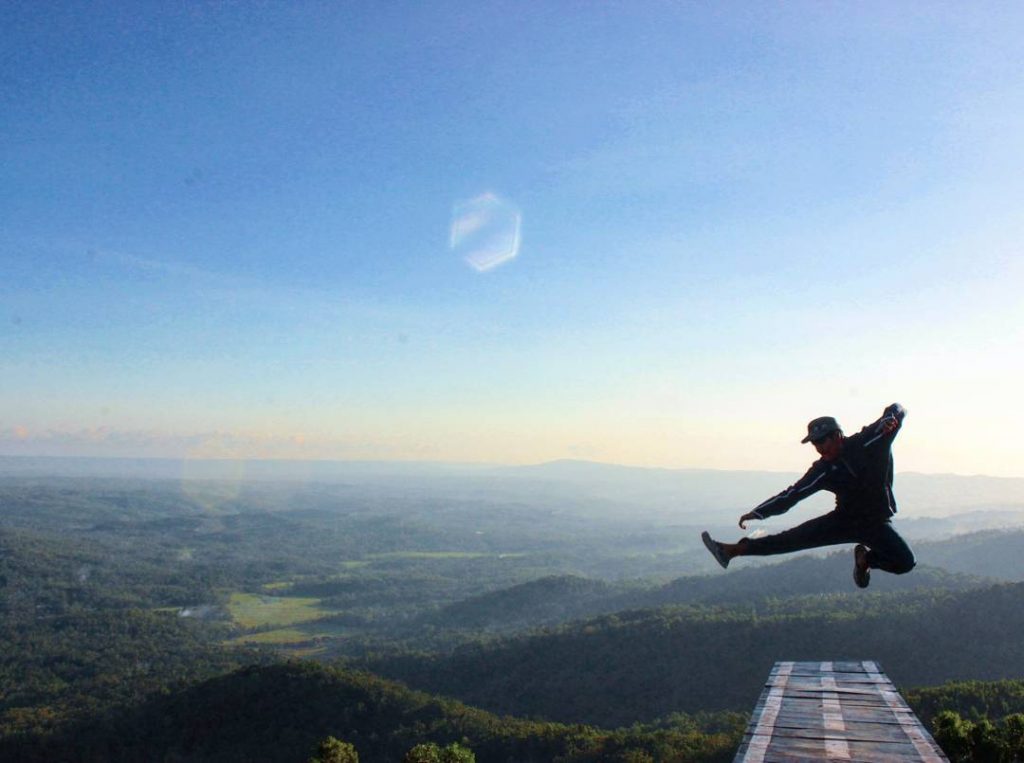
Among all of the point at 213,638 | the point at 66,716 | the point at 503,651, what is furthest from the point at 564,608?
the point at 66,716

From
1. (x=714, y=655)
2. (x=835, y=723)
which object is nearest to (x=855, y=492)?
(x=835, y=723)

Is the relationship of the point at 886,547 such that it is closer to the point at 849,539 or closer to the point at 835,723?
the point at 849,539

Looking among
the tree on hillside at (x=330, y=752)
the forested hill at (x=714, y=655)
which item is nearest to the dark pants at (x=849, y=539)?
the tree on hillside at (x=330, y=752)

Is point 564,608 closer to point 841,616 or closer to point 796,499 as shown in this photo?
point 841,616

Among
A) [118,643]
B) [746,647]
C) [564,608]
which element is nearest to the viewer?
[746,647]

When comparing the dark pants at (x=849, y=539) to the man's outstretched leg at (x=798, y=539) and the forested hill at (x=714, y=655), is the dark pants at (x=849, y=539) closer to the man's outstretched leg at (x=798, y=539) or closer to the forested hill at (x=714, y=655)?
the man's outstretched leg at (x=798, y=539)

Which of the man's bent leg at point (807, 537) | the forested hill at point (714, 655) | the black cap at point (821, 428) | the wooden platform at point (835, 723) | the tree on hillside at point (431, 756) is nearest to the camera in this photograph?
the black cap at point (821, 428)
